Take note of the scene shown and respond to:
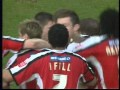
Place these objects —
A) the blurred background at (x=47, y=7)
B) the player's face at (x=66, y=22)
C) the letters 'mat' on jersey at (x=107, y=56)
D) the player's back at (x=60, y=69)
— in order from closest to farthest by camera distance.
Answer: the letters 'mat' on jersey at (x=107, y=56), the player's back at (x=60, y=69), the player's face at (x=66, y=22), the blurred background at (x=47, y=7)

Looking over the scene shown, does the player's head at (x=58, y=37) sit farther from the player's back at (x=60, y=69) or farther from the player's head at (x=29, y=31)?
the player's head at (x=29, y=31)

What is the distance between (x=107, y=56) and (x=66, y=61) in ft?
0.93

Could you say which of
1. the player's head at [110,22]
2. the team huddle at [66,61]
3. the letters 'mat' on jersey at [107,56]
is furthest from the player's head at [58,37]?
the player's head at [110,22]

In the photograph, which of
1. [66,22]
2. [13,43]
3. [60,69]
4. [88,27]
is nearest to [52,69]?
[60,69]

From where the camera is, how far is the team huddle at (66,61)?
10.1ft

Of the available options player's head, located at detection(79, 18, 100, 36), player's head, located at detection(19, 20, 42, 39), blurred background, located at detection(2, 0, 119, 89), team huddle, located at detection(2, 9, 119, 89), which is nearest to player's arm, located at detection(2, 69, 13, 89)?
team huddle, located at detection(2, 9, 119, 89)

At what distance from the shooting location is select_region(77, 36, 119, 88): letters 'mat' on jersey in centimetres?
308

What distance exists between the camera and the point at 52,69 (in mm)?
3197

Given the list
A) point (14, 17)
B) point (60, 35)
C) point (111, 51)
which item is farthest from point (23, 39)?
point (14, 17)

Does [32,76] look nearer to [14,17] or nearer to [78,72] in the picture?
[78,72]

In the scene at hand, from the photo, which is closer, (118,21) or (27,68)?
(118,21)

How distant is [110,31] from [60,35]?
373mm

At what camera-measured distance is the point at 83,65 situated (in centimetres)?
328

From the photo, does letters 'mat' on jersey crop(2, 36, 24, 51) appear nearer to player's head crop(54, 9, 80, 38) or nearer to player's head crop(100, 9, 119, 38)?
player's head crop(100, 9, 119, 38)
